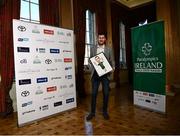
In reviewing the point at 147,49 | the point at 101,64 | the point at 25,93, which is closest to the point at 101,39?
the point at 101,64

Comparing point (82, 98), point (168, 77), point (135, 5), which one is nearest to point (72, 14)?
point (82, 98)

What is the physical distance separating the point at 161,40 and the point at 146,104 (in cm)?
126

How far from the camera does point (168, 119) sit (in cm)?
284

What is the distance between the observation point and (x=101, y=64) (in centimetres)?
294

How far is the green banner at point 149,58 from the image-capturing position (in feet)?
10.1

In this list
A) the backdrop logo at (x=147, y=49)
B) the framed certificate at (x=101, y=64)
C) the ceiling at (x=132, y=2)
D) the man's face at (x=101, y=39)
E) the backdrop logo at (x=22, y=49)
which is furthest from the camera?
the ceiling at (x=132, y=2)

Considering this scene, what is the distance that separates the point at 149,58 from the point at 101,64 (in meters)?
Answer: 1.00

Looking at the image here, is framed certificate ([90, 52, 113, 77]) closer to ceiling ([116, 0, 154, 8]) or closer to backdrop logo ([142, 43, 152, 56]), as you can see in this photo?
backdrop logo ([142, 43, 152, 56])

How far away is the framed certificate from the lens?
9.57ft

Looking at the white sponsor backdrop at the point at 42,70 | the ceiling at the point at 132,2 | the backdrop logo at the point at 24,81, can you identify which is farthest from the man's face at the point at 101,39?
the ceiling at the point at 132,2

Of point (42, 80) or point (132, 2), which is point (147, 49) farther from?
point (132, 2)

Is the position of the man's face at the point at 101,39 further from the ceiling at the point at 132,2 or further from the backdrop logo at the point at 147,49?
the ceiling at the point at 132,2

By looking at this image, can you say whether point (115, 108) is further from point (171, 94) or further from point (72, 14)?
point (72, 14)

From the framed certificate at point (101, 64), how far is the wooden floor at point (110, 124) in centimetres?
83
